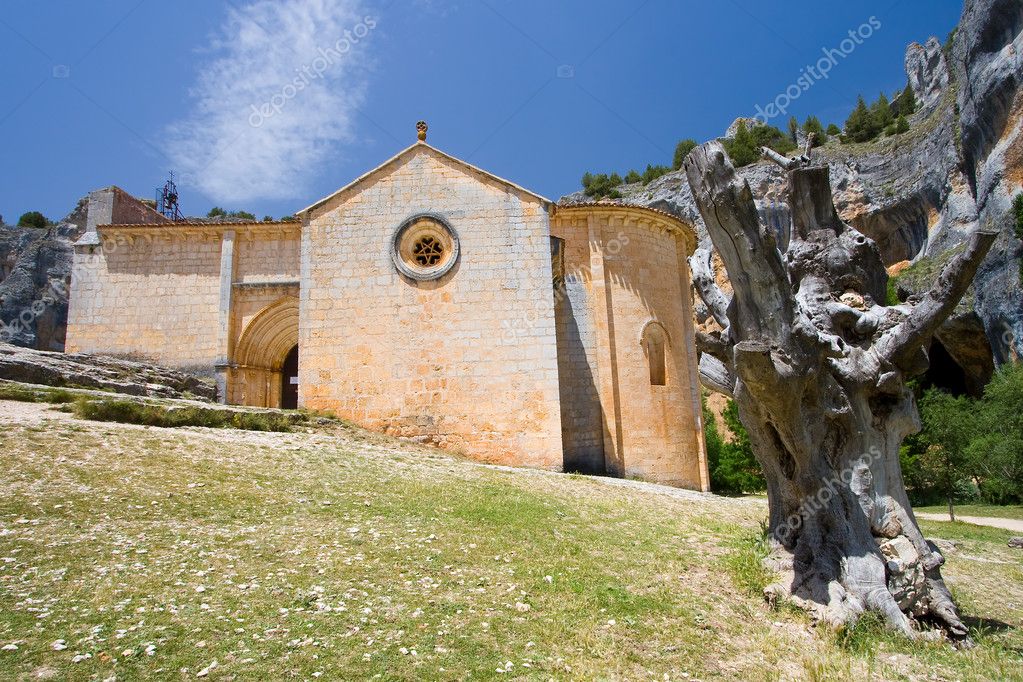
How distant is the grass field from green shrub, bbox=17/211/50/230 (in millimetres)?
48786

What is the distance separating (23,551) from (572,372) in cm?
1275

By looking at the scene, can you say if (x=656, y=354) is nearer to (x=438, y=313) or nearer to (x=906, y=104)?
(x=438, y=313)

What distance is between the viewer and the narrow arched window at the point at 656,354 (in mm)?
17297

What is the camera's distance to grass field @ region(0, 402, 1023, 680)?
13.9 feet

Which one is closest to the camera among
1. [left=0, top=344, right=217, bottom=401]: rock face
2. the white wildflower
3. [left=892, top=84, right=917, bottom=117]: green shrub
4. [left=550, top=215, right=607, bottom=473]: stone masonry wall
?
the white wildflower

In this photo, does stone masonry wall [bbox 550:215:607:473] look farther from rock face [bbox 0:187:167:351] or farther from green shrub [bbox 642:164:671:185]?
green shrub [bbox 642:164:671:185]

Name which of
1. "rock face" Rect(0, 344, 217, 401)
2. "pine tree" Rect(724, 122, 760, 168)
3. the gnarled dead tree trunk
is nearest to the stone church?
"rock face" Rect(0, 344, 217, 401)

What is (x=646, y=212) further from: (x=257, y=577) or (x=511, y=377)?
(x=257, y=577)

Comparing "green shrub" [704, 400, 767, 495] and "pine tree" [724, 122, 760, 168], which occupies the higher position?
"pine tree" [724, 122, 760, 168]

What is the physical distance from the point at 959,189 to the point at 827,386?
3249 cm

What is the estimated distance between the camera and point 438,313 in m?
14.5

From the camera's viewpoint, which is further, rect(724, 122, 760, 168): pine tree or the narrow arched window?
rect(724, 122, 760, 168): pine tree

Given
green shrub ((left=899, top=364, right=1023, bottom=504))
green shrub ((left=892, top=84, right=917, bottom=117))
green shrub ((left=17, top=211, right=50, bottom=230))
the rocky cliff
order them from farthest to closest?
1. green shrub ((left=892, top=84, right=917, bottom=117))
2. green shrub ((left=17, top=211, right=50, bottom=230))
3. the rocky cliff
4. green shrub ((left=899, top=364, right=1023, bottom=504))

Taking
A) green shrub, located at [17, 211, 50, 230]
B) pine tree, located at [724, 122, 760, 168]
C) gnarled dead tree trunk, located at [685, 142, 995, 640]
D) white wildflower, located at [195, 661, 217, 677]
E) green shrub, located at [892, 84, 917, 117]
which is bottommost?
white wildflower, located at [195, 661, 217, 677]
